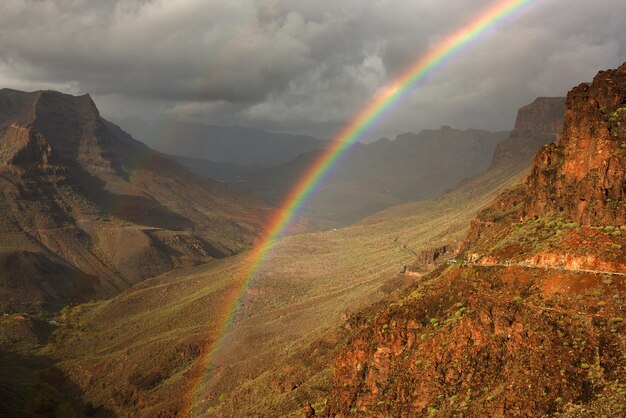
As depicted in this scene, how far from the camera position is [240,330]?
10219cm

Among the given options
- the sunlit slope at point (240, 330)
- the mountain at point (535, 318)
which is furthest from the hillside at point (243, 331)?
the mountain at point (535, 318)

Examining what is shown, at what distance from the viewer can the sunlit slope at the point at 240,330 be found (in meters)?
69.1

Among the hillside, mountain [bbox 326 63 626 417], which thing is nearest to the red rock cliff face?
mountain [bbox 326 63 626 417]

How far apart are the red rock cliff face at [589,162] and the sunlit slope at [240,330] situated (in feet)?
85.6

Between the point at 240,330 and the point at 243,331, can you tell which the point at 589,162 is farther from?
the point at 240,330

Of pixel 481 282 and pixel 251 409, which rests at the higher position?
pixel 481 282

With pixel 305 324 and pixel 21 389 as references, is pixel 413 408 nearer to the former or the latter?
pixel 305 324

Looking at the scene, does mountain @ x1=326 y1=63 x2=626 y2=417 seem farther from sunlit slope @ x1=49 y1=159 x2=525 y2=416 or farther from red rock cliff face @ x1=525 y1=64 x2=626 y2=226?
sunlit slope @ x1=49 y1=159 x2=525 y2=416

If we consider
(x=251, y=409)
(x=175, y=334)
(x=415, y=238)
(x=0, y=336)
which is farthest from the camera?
(x=415, y=238)

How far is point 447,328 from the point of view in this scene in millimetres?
33562

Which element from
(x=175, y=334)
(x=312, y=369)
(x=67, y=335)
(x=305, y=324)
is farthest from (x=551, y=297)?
(x=67, y=335)

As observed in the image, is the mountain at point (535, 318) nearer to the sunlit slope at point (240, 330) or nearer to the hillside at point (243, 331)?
the hillside at point (243, 331)

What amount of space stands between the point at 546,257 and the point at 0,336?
12220 cm

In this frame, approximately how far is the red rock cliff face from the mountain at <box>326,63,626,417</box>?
8cm
